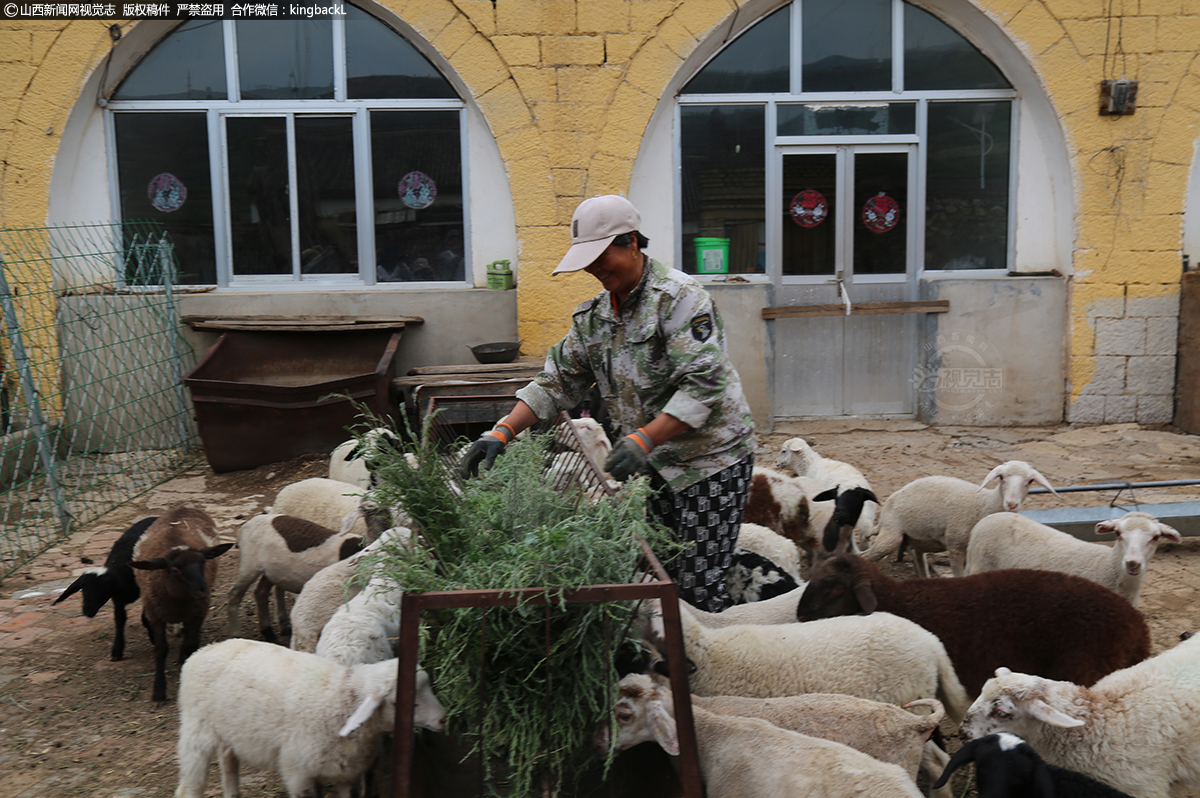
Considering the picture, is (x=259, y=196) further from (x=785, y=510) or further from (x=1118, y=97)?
(x=1118, y=97)

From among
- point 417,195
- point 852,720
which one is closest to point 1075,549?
point 852,720

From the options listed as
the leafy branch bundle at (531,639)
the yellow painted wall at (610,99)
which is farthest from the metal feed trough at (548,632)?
the yellow painted wall at (610,99)

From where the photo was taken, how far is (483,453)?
11.9 ft

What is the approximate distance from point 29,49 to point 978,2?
365 inches

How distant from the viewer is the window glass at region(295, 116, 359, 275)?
31.8ft

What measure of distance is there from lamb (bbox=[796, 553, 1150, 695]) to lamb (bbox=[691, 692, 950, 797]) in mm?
577

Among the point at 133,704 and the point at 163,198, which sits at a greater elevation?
the point at 163,198

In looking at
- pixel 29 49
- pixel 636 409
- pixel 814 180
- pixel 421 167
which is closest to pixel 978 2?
pixel 814 180

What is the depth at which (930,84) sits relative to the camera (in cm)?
982

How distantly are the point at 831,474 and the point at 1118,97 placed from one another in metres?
5.78

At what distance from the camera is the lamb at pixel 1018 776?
2725 millimetres

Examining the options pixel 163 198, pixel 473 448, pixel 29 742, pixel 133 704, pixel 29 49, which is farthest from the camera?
pixel 163 198

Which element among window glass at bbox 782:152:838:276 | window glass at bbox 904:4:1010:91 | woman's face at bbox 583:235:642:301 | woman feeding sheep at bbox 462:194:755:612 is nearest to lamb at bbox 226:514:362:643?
woman feeding sheep at bbox 462:194:755:612

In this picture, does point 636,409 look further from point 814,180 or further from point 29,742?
point 814,180
